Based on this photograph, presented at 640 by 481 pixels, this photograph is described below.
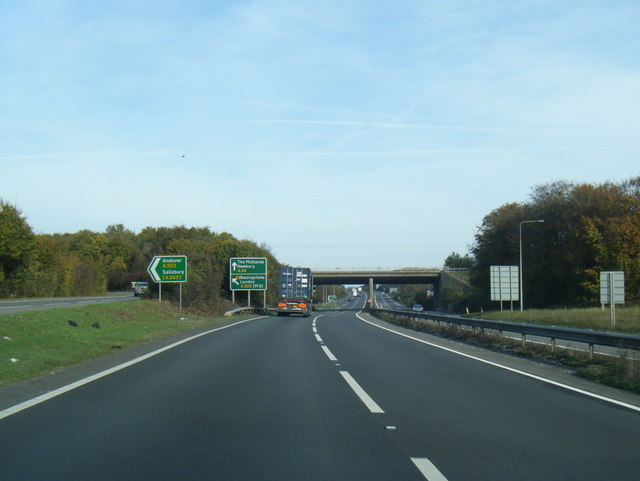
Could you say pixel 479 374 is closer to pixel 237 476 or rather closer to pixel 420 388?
pixel 420 388

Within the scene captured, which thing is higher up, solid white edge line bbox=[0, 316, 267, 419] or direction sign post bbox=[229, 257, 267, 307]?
direction sign post bbox=[229, 257, 267, 307]

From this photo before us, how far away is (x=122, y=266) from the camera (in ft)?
355

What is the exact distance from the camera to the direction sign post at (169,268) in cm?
3709

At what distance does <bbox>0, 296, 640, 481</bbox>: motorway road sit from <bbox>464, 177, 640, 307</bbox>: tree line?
126ft

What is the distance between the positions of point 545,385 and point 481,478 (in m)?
6.33

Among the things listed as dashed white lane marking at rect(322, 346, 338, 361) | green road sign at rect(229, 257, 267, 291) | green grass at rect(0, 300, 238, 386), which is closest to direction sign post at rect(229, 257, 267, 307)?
green road sign at rect(229, 257, 267, 291)

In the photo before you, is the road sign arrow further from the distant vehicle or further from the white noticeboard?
the white noticeboard

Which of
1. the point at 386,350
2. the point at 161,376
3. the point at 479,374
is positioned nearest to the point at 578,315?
the point at 386,350

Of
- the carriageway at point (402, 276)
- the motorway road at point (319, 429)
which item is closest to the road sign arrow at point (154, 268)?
the motorway road at point (319, 429)

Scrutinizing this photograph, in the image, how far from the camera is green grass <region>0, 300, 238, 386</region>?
13.1 m

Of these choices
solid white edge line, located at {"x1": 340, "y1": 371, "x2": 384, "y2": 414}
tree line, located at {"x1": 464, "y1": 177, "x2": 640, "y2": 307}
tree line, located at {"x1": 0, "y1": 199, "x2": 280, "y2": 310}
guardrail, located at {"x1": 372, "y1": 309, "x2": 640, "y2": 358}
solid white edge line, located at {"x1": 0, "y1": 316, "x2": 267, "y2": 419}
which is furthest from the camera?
tree line, located at {"x1": 464, "y1": 177, "x2": 640, "y2": 307}

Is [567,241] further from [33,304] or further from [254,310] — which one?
[33,304]

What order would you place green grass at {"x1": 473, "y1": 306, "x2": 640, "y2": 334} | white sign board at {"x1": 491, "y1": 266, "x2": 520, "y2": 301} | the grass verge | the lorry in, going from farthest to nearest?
the lorry → white sign board at {"x1": 491, "y1": 266, "x2": 520, "y2": 301} → green grass at {"x1": 473, "y1": 306, "x2": 640, "y2": 334} → the grass verge

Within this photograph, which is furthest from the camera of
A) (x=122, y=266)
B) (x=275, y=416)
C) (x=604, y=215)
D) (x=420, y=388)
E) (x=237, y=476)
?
(x=122, y=266)
